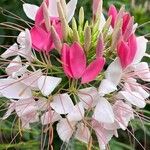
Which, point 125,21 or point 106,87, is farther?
point 125,21

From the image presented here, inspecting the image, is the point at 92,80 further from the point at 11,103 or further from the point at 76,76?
the point at 11,103

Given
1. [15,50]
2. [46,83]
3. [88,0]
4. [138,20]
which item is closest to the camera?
[46,83]

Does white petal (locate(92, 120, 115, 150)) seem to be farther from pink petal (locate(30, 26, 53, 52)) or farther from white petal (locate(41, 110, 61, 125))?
pink petal (locate(30, 26, 53, 52))

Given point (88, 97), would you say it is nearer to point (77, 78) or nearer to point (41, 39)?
point (77, 78)

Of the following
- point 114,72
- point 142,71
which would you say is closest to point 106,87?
point 114,72

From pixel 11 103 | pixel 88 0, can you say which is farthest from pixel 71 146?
pixel 88 0

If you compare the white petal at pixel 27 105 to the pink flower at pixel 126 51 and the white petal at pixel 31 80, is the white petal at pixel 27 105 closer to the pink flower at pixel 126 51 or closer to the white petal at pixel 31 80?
the white petal at pixel 31 80
